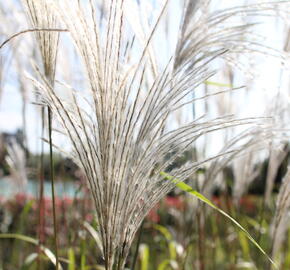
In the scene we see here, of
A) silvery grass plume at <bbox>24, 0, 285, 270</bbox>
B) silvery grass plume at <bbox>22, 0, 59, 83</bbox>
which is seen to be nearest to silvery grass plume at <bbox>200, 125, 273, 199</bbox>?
silvery grass plume at <bbox>24, 0, 285, 270</bbox>

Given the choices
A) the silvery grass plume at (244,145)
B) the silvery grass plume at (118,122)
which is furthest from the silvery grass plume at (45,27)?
the silvery grass plume at (244,145)

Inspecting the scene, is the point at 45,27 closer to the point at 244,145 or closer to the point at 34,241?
the point at 244,145

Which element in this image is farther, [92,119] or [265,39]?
[265,39]

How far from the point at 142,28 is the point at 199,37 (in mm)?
163

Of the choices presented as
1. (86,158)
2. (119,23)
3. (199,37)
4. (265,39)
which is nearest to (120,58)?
(119,23)

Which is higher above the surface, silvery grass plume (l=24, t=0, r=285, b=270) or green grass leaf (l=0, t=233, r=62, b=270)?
silvery grass plume (l=24, t=0, r=285, b=270)

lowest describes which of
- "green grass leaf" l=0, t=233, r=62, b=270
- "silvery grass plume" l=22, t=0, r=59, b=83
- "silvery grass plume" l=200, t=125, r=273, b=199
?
"green grass leaf" l=0, t=233, r=62, b=270

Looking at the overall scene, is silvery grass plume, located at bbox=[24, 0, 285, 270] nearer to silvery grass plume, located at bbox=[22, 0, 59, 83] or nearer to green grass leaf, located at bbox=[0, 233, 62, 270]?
silvery grass plume, located at bbox=[22, 0, 59, 83]

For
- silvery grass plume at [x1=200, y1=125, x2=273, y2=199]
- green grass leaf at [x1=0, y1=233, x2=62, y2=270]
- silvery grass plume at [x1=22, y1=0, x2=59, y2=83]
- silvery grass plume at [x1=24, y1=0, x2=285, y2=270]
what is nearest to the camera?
silvery grass plume at [x1=24, y1=0, x2=285, y2=270]

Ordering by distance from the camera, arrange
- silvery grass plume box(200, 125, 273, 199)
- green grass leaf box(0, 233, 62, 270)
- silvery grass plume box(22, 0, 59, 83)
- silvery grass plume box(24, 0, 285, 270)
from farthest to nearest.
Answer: green grass leaf box(0, 233, 62, 270)
silvery grass plume box(200, 125, 273, 199)
silvery grass plume box(22, 0, 59, 83)
silvery grass plume box(24, 0, 285, 270)

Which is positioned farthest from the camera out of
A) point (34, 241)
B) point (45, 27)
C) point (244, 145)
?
point (34, 241)

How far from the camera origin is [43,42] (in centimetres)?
120

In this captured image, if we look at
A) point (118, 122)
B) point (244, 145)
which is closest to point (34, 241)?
point (244, 145)

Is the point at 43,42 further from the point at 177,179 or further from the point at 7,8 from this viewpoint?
the point at 7,8
